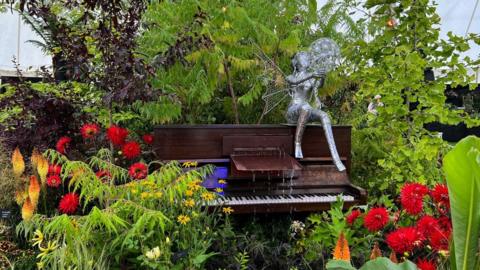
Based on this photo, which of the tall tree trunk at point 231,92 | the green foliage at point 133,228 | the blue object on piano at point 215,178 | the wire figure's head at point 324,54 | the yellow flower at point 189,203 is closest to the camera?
the green foliage at point 133,228

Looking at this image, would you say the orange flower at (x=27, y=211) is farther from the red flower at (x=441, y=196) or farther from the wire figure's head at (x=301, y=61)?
the wire figure's head at (x=301, y=61)

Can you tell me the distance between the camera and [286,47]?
4.35 meters

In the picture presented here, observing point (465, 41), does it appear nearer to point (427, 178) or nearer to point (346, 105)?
point (427, 178)

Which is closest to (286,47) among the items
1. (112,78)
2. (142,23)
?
(142,23)

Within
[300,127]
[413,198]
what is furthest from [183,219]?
[300,127]

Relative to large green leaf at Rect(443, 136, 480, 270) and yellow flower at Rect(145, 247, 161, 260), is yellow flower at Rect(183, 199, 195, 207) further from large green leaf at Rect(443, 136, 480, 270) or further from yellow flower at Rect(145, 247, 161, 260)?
large green leaf at Rect(443, 136, 480, 270)

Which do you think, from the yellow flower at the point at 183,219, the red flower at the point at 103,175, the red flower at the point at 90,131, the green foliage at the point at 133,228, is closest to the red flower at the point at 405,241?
the green foliage at the point at 133,228

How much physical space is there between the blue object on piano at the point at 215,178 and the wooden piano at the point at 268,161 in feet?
0.20

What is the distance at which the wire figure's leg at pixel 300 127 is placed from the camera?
3920mm

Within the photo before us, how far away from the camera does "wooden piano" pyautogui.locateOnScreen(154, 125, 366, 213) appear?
369 cm

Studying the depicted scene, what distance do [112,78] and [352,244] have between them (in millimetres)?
2638

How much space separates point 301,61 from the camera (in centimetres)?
396

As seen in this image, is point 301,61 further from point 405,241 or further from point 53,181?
point 53,181

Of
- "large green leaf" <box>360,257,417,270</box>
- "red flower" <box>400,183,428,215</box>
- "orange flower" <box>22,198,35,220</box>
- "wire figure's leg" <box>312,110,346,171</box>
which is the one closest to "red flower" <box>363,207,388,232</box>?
"red flower" <box>400,183,428,215</box>
